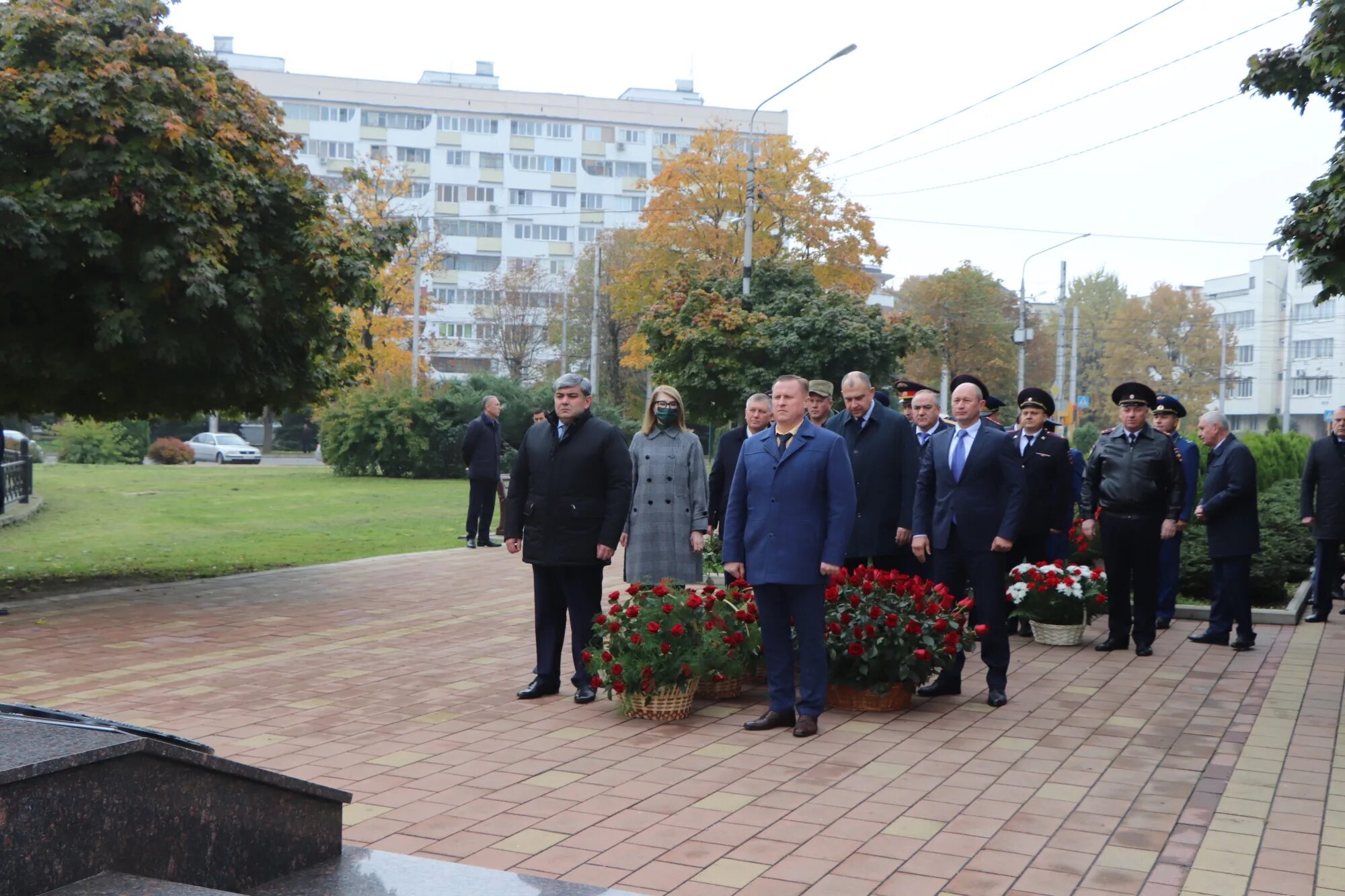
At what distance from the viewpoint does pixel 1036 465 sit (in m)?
10.4

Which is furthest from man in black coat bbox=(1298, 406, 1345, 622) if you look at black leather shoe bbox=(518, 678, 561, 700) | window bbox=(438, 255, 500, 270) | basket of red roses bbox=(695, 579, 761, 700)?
window bbox=(438, 255, 500, 270)

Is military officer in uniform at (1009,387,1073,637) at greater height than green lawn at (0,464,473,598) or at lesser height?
greater

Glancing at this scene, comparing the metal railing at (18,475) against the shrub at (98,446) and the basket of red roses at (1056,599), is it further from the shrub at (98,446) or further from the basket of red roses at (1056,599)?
the shrub at (98,446)

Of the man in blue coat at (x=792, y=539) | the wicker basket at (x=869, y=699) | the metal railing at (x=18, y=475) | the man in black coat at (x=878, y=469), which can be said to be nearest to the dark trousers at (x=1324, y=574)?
the man in black coat at (x=878, y=469)

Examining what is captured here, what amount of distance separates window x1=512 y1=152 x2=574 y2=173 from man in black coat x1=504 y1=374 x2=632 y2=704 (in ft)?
305

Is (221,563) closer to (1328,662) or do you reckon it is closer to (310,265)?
(310,265)

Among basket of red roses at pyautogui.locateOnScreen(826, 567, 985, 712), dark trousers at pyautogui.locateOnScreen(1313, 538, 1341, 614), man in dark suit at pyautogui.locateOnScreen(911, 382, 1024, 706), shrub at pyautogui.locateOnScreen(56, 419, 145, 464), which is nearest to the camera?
basket of red roses at pyautogui.locateOnScreen(826, 567, 985, 712)

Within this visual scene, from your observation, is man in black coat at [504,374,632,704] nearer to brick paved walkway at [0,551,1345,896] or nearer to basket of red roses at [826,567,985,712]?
brick paved walkway at [0,551,1345,896]

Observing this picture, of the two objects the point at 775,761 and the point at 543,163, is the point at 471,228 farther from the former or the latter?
the point at 775,761

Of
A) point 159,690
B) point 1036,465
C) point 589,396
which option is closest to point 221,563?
point 159,690

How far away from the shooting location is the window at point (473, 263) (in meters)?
96.2

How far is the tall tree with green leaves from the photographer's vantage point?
1098 cm

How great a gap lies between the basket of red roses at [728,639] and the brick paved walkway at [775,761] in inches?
6.4

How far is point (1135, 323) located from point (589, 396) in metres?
80.7
